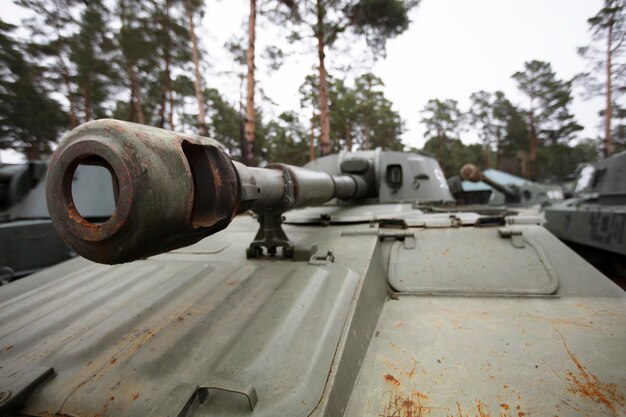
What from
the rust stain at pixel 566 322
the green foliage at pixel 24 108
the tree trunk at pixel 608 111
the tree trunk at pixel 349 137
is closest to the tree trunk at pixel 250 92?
the green foliage at pixel 24 108

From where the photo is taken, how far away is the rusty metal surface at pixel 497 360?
1421mm

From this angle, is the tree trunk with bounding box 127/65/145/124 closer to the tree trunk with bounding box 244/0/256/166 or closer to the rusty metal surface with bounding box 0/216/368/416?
the tree trunk with bounding box 244/0/256/166

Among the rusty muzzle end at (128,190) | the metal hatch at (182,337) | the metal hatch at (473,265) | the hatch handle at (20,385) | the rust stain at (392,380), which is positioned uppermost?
the rusty muzzle end at (128,190)

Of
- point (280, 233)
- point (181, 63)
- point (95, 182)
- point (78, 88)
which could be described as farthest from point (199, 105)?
point (280, 233)

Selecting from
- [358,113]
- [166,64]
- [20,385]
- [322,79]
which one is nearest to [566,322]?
[20,385]

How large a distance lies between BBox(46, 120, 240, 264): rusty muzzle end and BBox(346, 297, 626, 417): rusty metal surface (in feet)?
3.29

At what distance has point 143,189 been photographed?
3.31ft

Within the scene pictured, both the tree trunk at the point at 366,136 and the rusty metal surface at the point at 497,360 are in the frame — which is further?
the tree trunk at the point at 366,136

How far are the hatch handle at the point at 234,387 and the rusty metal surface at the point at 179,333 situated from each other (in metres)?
0.04

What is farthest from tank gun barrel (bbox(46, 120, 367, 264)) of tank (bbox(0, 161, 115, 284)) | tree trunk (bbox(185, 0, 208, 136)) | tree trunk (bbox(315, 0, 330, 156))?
tree trunk (bbox(185, 0, 208, 136))

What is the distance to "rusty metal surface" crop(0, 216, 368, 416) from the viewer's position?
4.58 feet

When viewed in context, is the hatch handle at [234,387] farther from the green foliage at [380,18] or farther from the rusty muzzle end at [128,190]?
the green foliage at [380,18]

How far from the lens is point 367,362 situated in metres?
1.72

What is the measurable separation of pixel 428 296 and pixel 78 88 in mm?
16271
